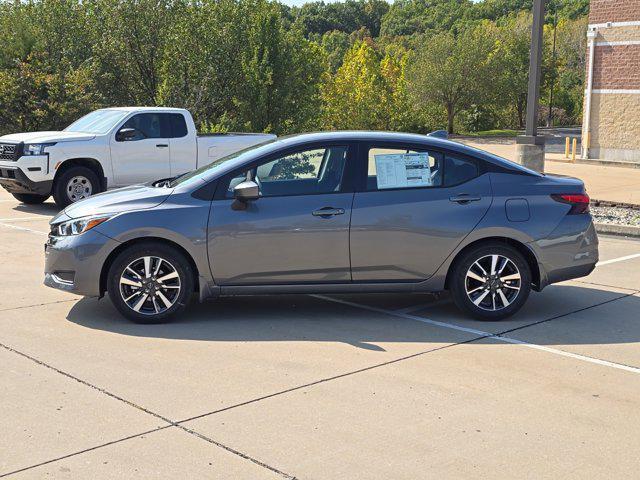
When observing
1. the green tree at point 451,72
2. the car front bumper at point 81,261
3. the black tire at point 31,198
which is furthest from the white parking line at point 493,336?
the green tree at point 451,72

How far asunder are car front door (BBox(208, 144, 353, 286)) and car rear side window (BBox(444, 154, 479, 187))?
850mm

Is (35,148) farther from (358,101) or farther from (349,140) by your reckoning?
(358,101)

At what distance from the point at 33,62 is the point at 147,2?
18.7 feet

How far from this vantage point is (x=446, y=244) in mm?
7145

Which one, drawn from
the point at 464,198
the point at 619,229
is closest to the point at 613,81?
the point at 619,229

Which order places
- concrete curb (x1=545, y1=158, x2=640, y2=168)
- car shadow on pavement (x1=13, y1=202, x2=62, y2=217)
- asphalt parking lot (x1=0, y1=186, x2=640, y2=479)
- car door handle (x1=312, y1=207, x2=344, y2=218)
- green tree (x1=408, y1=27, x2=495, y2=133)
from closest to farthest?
asphalt parking lot (x1=0, y1=186, x2=640, y2=479), car door handle (x1=312, y1=207, x2=344, y2=218), car shadow on pavement (x1=13, y1=202, x2=62, y2=217), concrete curb (x1=545, y1=158, x2=640, y2=168), green tree (x1=408, y1=27, x2=495, y2=133)

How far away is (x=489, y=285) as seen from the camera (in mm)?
7242

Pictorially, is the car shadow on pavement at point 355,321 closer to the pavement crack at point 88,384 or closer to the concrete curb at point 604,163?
the pavement crack at point 88,384

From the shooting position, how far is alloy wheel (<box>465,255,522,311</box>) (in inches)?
284

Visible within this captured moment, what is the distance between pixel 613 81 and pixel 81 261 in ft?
81.1

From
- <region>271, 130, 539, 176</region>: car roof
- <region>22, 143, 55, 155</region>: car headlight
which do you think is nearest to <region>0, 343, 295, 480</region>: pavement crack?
<region>271, 130, 539, 176</region>: car roof

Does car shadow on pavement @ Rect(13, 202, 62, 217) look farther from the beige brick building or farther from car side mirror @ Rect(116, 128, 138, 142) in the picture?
the beige brick building

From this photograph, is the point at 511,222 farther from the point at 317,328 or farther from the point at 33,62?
the point at 33,62

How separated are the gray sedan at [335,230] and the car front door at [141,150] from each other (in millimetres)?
7489
